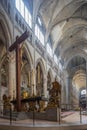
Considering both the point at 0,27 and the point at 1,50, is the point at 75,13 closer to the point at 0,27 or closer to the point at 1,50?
the point at 1,50

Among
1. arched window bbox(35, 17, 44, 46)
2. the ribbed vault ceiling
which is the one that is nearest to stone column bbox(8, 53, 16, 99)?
the ribbed vault ceiling

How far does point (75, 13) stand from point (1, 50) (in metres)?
14.8

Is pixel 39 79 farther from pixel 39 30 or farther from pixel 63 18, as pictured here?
pixel 63 18

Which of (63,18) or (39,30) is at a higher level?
(63,18)

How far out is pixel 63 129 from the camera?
10117 mm

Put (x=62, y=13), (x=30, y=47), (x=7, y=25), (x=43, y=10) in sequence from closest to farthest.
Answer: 1. (x=7, y=25)
2. (x=30, y=47)
3. (x=43, y=10)
4. (x=62, y=13)

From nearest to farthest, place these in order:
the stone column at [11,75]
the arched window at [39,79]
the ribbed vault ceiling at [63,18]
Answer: the stone column at [11,75] < the ribbed vault ceiling at [63,18] < the arched window at [39,79]

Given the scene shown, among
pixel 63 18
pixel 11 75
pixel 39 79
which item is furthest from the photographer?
pixel 63 18

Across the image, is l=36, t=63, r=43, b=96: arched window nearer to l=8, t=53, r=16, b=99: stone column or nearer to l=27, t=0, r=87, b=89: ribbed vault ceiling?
l=27, t=0, r=87, b=89: ribbed vault ceiling

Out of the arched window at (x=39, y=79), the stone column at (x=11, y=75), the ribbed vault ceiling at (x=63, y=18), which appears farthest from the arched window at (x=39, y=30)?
the stone column at (x=11, y=75)

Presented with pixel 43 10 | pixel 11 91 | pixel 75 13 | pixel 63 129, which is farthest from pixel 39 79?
A: pixel 63 129

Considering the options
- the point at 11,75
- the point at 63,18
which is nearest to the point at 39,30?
the point at 63,18

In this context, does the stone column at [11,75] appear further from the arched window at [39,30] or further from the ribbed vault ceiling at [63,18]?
the arched window at [39,30]

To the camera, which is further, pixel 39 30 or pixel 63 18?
A: pixel 63 18
